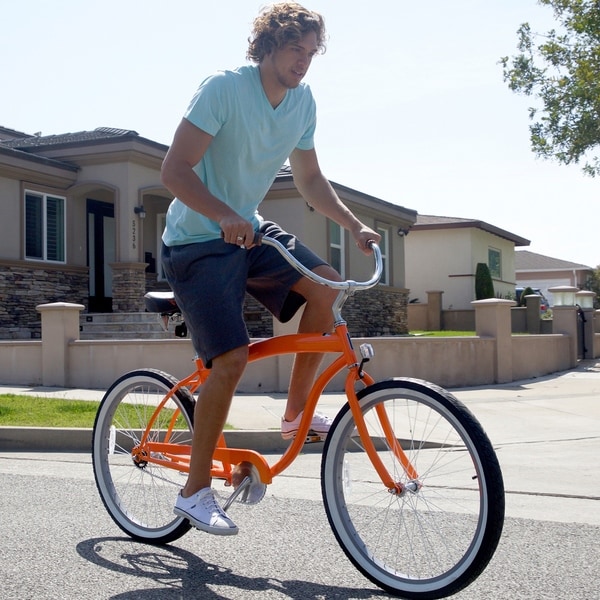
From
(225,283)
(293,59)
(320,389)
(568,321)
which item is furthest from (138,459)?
(568,321)

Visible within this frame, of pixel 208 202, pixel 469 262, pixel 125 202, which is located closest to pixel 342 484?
pixel 208 202

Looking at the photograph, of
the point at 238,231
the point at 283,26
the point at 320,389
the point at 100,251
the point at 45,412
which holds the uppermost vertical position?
the point at 100,251

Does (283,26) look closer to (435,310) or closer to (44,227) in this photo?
(44,227)

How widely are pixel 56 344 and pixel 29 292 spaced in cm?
557

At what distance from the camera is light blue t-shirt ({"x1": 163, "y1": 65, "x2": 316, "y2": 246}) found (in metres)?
3.64

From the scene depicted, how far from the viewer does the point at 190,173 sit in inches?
141

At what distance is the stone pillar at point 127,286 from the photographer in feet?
60.3

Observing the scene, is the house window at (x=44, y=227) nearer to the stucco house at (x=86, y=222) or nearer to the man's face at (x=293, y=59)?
the stucco house at (x=86, y=222)

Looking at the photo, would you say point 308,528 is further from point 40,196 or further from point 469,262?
point 469,262

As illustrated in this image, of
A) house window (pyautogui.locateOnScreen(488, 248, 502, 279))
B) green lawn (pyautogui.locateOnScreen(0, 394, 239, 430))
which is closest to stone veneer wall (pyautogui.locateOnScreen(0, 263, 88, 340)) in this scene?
green lawn (pyautogui.locateOnScreen(0, 394, 239, 430))

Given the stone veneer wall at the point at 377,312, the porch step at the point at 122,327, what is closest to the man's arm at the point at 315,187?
the porch step at the point at 122,327

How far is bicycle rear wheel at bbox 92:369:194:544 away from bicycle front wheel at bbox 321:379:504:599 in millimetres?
931

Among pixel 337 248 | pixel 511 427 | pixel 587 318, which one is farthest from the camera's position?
pixel 337 248

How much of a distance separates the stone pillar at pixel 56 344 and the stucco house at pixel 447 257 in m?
21.2
